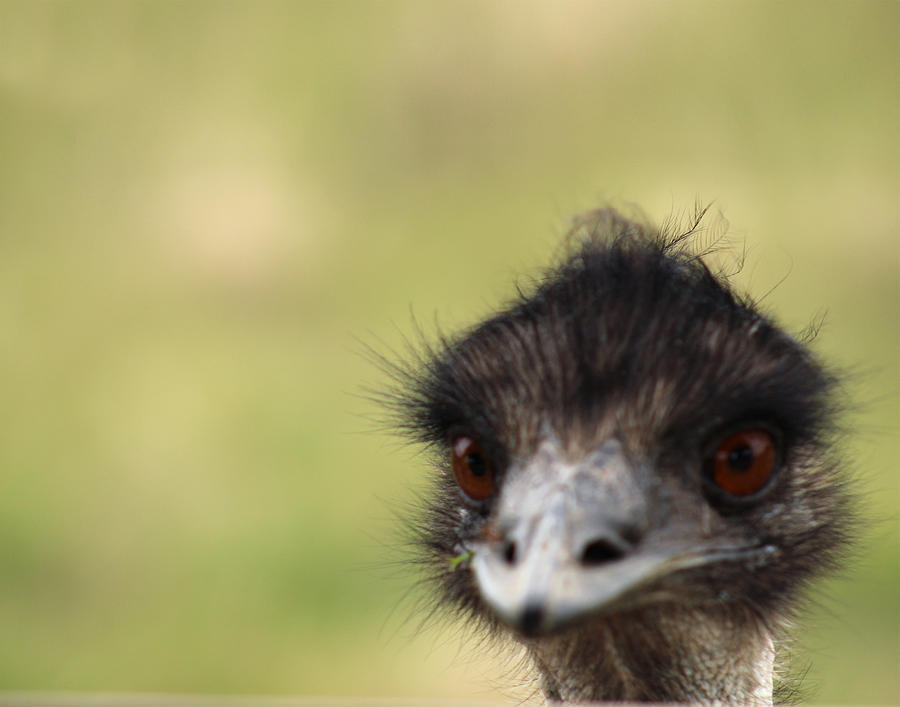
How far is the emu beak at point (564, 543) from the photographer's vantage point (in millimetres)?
1796

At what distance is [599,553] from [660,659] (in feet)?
1.17

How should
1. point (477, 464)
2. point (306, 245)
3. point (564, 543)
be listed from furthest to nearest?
point (306, 245), point (477, 464), point (564, 543)

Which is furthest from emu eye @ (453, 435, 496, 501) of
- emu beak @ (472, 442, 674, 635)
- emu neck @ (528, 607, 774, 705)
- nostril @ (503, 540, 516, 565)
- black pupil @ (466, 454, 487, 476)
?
nostril @ (503, 540, 516, 565)

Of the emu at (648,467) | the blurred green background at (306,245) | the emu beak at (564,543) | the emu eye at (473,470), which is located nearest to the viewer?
the emu beak at (564,543)

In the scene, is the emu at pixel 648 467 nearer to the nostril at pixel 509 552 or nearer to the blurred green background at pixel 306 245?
the nostril at pixel 509 552

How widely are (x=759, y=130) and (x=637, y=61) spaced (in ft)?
3.32

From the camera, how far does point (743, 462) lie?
2.19 m

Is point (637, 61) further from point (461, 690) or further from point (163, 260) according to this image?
point (461, 690)

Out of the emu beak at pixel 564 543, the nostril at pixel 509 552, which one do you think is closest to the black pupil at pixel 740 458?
the emu beak at pixel 564 543

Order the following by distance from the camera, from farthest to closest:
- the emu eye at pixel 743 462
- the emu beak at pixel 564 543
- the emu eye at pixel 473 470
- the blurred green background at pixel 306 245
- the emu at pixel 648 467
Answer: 1. the blurred green background at pixel 306 245
2. the emu eye at pixel 473 470
3. the emu eye at pixel 743 462
4. the emu at pixel 648 467
5. the emu beak at pixel 564 543

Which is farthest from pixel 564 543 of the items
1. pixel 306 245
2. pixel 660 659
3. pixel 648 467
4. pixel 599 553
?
pixel 306 245

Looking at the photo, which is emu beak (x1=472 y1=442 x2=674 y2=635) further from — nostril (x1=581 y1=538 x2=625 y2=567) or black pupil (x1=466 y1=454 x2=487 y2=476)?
black pupil (x1=466 y1=454 x2=487 y2=476)

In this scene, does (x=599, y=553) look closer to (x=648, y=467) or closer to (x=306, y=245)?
(x=648, y=467)

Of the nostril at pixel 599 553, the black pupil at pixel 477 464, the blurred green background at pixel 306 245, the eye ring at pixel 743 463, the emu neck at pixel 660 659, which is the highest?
the blurred green background at pixel 306 245
